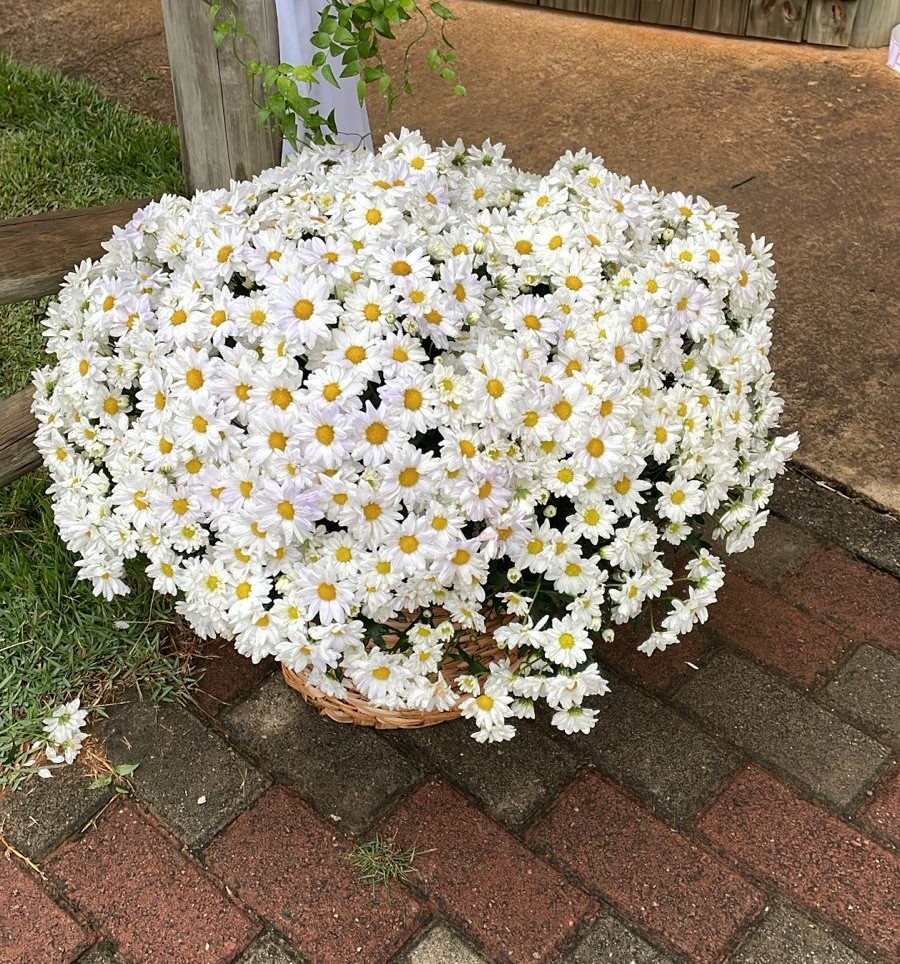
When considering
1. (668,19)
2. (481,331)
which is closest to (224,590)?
(481,331)

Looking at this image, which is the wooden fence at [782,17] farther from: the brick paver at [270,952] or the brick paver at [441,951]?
the brick paver at [270,952]

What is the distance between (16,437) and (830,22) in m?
3.88

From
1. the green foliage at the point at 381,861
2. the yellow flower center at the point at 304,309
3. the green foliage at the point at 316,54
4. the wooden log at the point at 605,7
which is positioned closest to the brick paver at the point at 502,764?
the green foliage at the point at 381,861

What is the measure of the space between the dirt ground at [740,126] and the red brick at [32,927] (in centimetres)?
199

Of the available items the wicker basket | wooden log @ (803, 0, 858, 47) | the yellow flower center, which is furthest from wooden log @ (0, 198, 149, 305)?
wooden log @ (803, 0, 858, 47)

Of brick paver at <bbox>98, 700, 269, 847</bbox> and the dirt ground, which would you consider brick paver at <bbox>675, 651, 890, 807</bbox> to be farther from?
brick paver at <bbox>98, 700, 269, 847</bbox>

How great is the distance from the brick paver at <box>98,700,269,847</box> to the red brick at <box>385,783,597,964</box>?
1.03 ft

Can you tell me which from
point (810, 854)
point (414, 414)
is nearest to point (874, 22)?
point (810, 854)

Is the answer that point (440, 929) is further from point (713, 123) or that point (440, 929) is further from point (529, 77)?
point (529, 77)

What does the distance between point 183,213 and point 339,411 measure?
1.97 feet

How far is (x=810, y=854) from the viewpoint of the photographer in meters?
1.97

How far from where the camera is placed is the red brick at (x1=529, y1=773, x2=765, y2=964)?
1.87 m

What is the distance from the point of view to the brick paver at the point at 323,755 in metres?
2.05

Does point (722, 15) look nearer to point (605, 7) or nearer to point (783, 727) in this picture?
point (605, 7)
